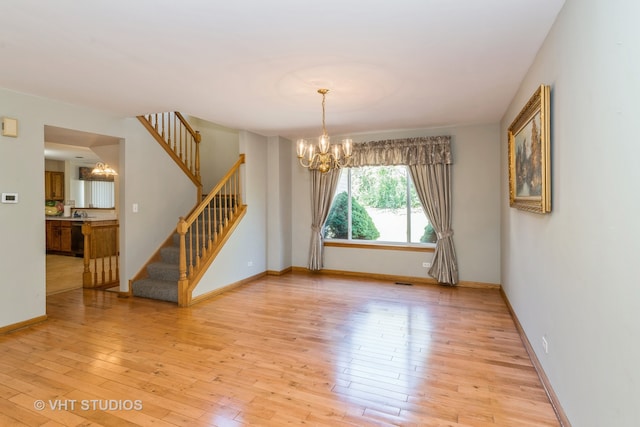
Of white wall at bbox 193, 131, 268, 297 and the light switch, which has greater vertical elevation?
the light switch

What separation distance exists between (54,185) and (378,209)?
29.3 feet

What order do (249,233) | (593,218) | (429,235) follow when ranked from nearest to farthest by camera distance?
(593,218)
(429,235)
(249,233)

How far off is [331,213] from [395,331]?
3.20 meters

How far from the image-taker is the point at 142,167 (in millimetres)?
5117

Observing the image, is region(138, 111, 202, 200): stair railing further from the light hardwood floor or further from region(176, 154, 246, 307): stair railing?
the light hardwood floor

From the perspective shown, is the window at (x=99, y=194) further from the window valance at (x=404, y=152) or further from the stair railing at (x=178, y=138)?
the window valance at (x=404, y=152)

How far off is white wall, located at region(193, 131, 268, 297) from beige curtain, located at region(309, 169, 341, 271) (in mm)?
899

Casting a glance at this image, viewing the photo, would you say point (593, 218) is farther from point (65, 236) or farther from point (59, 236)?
point (59, 236)

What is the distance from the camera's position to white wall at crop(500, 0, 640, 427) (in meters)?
1.30

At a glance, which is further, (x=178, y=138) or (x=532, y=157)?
(x=178, y=138)

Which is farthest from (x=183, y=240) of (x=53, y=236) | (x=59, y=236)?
(x=53, y=236)

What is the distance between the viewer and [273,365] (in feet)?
9.31

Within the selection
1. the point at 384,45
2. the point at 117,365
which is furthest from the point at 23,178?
the point at 384,45

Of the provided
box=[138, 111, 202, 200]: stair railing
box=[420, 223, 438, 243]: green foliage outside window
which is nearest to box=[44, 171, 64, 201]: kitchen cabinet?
box=[138, 111, 202, 200]: stair railing
